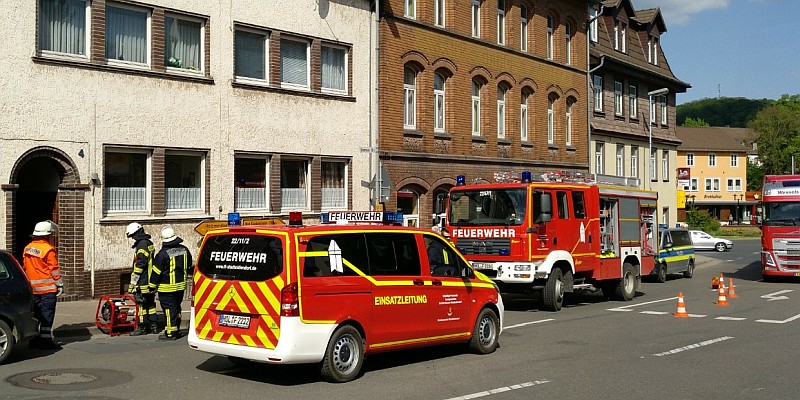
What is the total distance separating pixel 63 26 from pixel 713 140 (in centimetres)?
9824

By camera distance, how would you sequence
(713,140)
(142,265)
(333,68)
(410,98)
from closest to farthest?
(142,265), (333,68), (410,98), (713,140)

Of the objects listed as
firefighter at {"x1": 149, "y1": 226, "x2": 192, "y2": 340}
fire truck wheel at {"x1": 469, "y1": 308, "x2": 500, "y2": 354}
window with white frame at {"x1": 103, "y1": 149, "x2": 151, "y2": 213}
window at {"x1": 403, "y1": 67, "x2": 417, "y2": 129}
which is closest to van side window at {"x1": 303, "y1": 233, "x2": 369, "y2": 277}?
fire truck wheel at {"x1": 469, "y1": 308, "x2": 500, "y2": 354}

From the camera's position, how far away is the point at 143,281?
42.9 ft

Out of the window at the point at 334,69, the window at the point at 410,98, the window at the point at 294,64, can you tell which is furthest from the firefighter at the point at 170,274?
the window at the point at 410,98

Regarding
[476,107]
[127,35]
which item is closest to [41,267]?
[127,35]

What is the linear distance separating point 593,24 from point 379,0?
16.4 meters

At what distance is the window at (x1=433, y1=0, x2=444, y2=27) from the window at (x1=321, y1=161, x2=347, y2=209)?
20.6 ft

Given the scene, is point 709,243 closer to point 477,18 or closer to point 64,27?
point 477,18

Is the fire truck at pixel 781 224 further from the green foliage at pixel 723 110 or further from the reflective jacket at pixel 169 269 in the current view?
the green foliage at pixel 723 110

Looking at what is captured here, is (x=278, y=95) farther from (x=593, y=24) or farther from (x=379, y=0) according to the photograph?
(x=593, y=24)

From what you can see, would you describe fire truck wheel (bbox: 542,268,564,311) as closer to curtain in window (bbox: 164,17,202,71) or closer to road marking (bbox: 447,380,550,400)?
road marking (bbox: 447,380,550,400)

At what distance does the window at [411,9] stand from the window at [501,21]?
5.00 m

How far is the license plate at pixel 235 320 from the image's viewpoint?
30.4 ft

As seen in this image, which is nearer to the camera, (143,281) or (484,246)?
(143,281)
